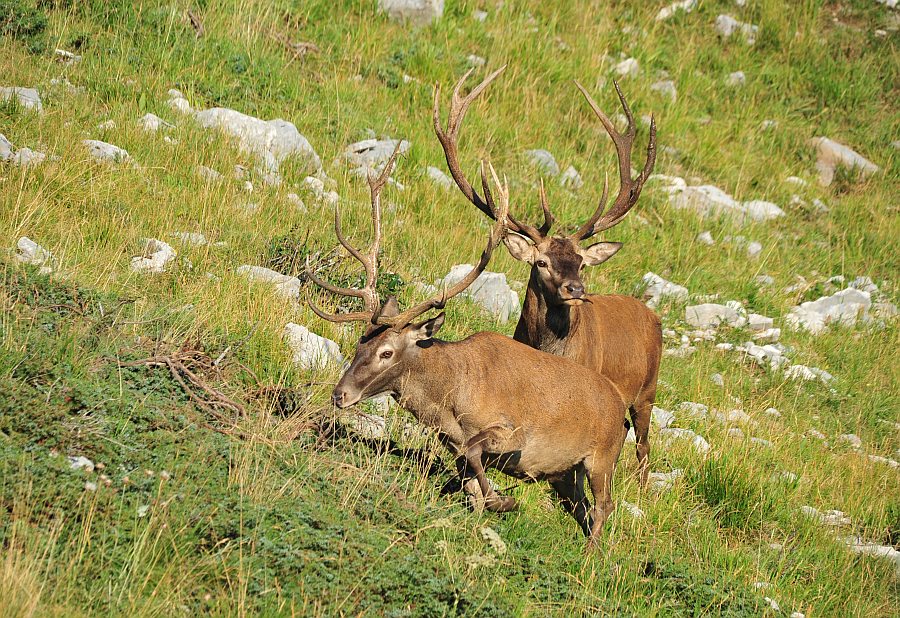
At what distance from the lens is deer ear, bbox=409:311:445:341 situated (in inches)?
257

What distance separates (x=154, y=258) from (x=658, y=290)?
5714 millimetres

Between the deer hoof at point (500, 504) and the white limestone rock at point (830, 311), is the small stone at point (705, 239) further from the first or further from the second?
the deer hoof at point (500, 504)

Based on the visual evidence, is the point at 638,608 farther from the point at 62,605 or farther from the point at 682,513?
the point at 62,605

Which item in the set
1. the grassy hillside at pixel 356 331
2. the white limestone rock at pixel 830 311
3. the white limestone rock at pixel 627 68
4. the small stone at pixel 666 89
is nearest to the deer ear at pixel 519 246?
the grassy hillside at pixel 356 331

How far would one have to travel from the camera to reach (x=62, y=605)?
435 cm

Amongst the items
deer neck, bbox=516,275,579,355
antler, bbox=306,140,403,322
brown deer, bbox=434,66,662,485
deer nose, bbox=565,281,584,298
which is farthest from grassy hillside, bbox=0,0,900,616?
deer nose, bbox=565,281,584,298

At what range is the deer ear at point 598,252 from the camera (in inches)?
341

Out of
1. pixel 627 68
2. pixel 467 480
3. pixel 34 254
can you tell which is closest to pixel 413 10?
pixel 627 68

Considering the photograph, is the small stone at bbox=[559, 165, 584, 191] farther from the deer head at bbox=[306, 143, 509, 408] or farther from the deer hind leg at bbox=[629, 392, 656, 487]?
the deer head at bbox=[306, 143, 509, 408]

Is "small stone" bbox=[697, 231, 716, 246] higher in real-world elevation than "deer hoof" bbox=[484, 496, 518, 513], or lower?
lower

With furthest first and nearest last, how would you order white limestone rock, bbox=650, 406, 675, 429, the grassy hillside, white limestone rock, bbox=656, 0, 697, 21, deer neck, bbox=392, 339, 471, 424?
white limestone rock, bbox=656, 0, 697, 21, white limestone rock, bbox=650, 406, 675, 429, deer neck, bbox=392, 339, 471, 424, the grassy hillside

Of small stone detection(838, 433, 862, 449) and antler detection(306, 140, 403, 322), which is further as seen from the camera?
small stone detection(838, 433, 862, 449)

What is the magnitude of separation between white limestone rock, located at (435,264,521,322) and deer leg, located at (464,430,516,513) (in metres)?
3.36

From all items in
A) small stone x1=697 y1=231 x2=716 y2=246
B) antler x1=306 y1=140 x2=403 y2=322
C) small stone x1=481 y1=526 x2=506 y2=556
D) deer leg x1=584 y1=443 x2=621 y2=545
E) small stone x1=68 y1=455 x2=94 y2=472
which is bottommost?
small stone x1=697 y1=231 x2=716 y2=246
